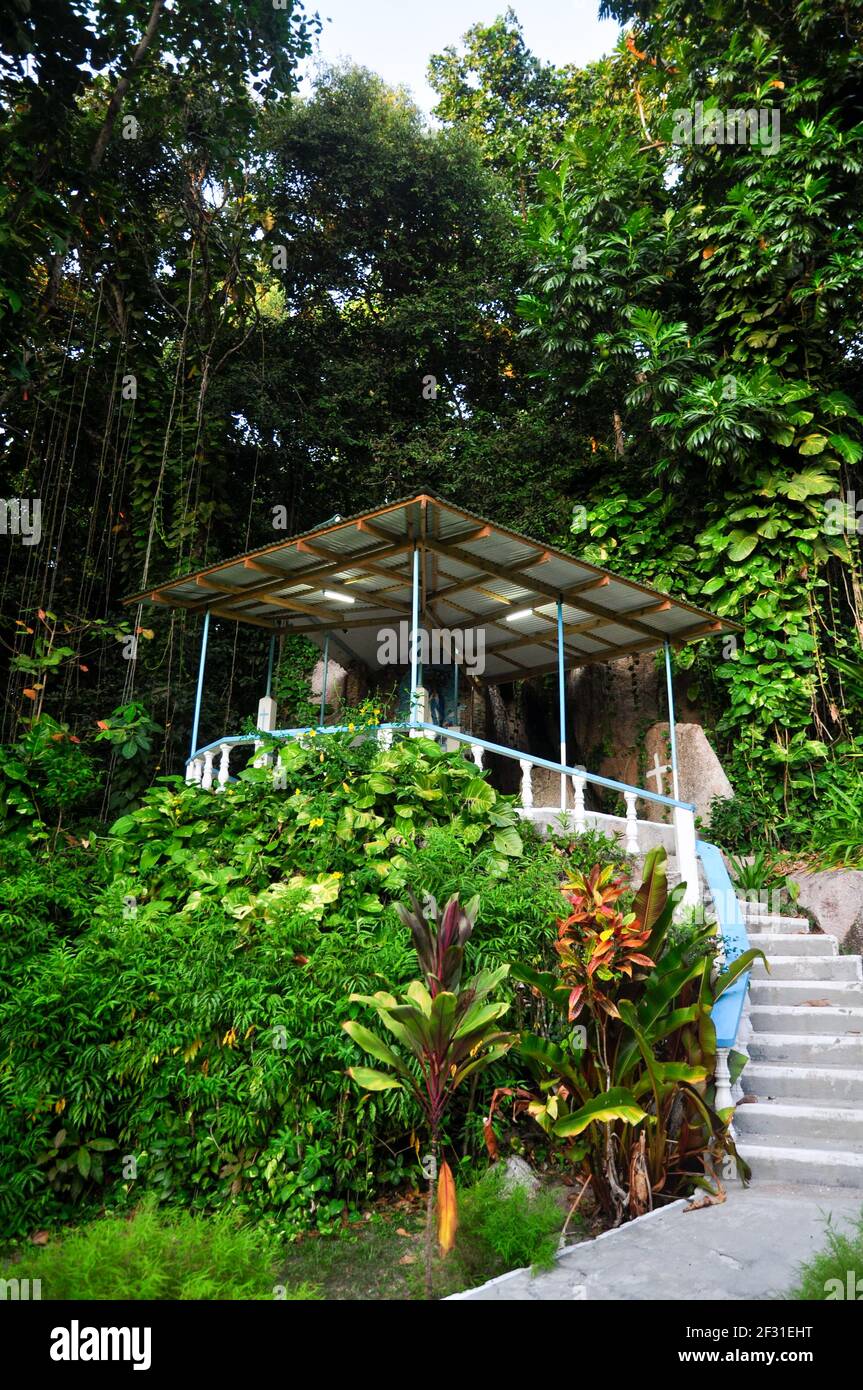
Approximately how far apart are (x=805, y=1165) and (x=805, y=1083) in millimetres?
785

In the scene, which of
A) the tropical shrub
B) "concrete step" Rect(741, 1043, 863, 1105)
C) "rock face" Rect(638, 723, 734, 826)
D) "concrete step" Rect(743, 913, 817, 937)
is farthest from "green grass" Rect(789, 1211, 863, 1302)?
"rock face" Rect(638, 723, 734, 826)

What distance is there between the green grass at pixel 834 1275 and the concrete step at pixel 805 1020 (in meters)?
2.72

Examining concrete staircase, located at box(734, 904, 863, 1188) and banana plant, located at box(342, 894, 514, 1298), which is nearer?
banana plant, located at box(342, 894, 514, 1298)

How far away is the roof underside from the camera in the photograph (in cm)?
769

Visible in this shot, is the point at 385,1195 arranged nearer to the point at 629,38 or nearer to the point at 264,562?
the point at 264,562

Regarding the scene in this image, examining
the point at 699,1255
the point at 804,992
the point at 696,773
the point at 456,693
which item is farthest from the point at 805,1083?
the point at 456,693

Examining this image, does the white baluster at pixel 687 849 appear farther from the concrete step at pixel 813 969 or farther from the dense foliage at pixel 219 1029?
the dense foliage at pixel 219 1029

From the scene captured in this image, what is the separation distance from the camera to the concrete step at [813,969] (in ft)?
20.5

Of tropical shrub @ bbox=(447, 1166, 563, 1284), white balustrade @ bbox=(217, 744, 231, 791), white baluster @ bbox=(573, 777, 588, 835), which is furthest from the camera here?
white balustrade @ bbox=(217, 744, 231, 791)

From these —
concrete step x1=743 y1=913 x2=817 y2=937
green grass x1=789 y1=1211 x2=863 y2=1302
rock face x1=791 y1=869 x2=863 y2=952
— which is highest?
rock face x1=791 y1=869 x2=863 y2=952

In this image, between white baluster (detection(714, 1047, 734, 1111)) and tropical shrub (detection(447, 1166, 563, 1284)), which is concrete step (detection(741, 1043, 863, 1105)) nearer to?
white baluster (detection(714, 1047, 734, 1111))

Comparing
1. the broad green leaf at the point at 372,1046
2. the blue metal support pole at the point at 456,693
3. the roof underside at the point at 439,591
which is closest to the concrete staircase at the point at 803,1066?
the broad green leaf at the point at 372,1046

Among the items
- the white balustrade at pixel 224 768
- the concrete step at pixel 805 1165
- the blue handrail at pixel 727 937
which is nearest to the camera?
the concrete step at pixel 805 1165

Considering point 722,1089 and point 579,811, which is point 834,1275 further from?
point 579,811
